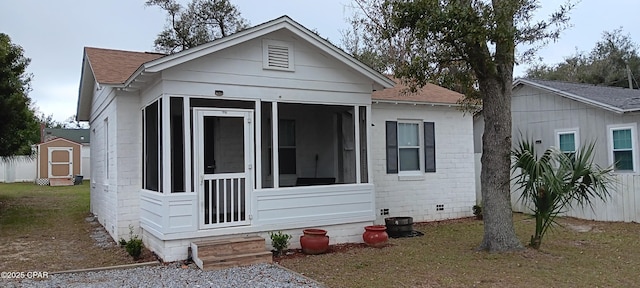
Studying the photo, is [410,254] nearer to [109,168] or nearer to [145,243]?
[145,243]

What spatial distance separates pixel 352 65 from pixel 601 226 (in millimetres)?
6998

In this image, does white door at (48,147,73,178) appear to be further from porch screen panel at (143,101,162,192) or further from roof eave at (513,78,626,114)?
roof eave at (513,78,626,114)

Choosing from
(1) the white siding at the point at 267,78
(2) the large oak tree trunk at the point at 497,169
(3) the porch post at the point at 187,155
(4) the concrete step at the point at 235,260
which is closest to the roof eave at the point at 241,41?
(1) the white siding at the point at 267,78

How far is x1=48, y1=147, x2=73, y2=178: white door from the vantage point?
28.6 meters

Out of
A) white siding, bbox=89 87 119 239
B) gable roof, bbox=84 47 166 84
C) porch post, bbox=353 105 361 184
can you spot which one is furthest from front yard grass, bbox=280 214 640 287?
gable roof, bbox=84 47 166 84

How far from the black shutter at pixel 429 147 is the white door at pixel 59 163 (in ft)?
80.6

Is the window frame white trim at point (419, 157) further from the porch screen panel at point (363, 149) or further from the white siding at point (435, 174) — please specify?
the porch screen panel at point (363, 149)

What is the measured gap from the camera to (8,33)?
50.3 feet

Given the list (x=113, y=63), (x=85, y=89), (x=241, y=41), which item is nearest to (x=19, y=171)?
(x=85, y=89)

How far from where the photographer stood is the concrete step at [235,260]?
22.8 feet

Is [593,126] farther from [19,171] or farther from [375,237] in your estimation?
[19,171]

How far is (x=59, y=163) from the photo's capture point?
94.2 ft

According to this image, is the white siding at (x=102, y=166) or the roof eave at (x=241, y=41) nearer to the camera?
the roof eave at (x=241, y=41)

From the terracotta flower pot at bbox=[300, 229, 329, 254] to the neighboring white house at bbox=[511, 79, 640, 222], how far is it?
742 cm
